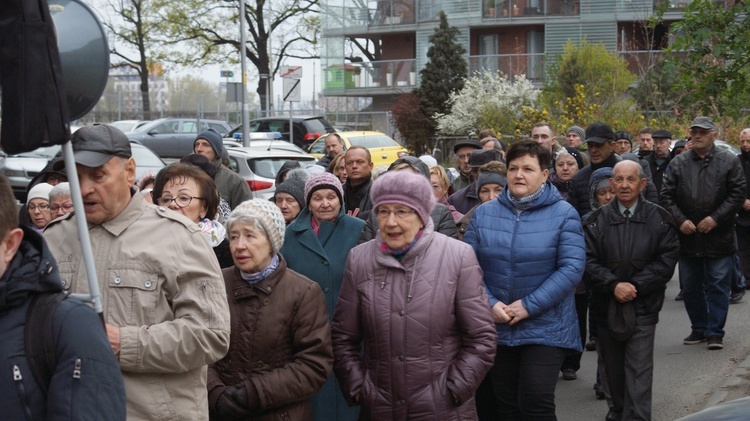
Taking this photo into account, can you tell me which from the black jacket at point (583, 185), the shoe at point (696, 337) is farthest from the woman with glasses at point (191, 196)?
the shoe at point (696, 337)

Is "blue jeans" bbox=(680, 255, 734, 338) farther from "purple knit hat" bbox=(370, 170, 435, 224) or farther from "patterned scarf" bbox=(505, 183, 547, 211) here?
"purple knit hat" bbox=(370, 170, 435, 224)

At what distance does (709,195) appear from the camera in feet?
34.9

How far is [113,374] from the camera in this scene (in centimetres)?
296

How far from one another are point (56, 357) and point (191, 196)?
3.02 metres

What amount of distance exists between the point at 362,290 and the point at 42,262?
248cm

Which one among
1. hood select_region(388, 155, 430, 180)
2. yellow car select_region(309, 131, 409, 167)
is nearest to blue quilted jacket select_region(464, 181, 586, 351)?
hood select_region(388, 155, 430, 180)

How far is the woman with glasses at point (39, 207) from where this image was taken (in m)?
7.82

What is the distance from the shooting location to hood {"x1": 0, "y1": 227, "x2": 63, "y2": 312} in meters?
2.82

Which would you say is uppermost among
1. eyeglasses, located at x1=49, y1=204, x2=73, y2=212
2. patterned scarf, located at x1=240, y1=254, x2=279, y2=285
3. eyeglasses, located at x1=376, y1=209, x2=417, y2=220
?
eyeglasses, located at x1=376, y1=209, x2=417, y2=220

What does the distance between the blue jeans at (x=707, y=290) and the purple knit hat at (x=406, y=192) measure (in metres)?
5.91

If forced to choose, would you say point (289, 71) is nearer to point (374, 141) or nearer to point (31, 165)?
point (374, 141)

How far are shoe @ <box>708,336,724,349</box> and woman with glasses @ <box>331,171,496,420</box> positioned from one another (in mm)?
5667

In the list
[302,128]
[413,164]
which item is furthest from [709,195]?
[302,128]

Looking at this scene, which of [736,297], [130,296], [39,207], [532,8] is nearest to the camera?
[130,296]
